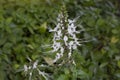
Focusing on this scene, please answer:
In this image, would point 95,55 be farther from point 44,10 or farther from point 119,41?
point 44,10

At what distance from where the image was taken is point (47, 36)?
3926mm

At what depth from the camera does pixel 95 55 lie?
3898 millimetres

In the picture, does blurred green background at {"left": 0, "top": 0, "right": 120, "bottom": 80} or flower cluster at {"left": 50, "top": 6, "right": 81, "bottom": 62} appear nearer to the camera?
flower cluster at {"left": 50, "top": 6, "right": 81, "bottom": 62}

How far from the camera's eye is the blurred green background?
11.5 feet

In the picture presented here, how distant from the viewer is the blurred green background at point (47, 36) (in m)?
3.49

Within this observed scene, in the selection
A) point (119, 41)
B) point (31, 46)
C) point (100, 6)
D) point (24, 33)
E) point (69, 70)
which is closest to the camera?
point (69, 70)

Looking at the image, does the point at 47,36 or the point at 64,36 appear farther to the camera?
the point at 47,36

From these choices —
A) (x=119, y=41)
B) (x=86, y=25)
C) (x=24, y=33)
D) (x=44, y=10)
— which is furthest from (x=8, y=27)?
(x=119, y=41)

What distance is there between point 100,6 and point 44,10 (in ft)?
2.76

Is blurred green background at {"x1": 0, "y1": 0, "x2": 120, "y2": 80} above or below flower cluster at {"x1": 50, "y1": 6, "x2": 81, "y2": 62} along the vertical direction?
below

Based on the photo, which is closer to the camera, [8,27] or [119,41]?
[8,27]

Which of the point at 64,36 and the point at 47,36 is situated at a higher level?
the point at 64,36

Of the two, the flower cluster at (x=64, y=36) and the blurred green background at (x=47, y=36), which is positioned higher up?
the flower cluster at (x=64, y=36)

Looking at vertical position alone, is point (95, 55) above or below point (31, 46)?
below
